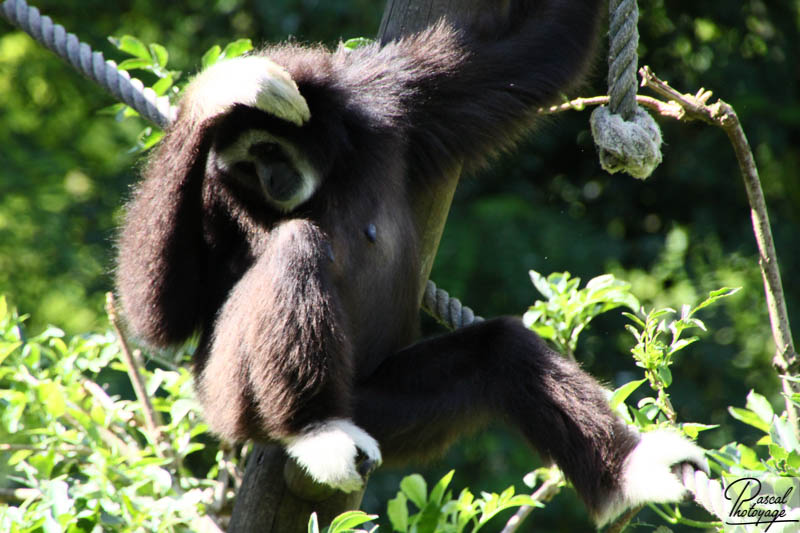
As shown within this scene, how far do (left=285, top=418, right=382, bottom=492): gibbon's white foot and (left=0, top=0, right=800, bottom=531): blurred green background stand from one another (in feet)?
11.3

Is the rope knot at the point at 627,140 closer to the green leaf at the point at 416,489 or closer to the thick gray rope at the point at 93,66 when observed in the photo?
the green leaf at the point at 416,489

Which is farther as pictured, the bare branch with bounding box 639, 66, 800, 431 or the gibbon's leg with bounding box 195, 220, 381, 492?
the gibbon's leg with bounding box 195, 220, 381, 492

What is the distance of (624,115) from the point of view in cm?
289

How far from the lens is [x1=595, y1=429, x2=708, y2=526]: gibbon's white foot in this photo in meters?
2.90

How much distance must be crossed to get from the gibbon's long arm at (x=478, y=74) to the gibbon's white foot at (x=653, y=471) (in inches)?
51.1

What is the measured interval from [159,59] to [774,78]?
5.11m

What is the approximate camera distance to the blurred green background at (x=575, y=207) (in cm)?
664

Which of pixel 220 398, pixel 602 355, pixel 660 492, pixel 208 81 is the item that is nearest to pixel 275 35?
pixel 602 355

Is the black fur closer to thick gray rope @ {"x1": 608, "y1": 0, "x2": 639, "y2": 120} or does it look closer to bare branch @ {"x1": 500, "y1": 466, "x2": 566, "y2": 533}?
bare branch @ {"x1": 500, "y1": 466, "x2": 566, "y2": 533}

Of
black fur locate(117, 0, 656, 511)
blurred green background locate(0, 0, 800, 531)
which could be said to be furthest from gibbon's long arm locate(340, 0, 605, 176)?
blurred green background locate(0, 0, 800, 531)

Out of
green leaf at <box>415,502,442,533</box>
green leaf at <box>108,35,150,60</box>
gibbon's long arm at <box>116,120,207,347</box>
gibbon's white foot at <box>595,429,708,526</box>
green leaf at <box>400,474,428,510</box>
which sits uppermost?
green leaf at <box>108,35,150,60</box>

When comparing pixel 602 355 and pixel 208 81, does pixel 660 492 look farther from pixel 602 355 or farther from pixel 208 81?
pixel 602 355

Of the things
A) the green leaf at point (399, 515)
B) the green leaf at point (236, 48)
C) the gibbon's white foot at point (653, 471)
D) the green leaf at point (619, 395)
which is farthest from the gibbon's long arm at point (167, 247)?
the gibbon's white foot at point (653, 471)

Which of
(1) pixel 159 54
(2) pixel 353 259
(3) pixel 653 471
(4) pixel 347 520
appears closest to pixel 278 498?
(2) pixel 353 259
